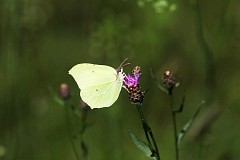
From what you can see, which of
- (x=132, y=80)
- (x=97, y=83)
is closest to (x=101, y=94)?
(x=97, y=83)

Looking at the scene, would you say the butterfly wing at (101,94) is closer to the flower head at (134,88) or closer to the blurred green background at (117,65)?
the flower head at (134,88)

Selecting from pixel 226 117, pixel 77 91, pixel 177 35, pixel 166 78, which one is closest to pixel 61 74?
pixel 77 91

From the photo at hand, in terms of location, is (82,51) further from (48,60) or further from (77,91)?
(77,91)

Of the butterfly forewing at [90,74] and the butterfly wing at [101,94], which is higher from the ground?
the butterfly forewing at [90,74]

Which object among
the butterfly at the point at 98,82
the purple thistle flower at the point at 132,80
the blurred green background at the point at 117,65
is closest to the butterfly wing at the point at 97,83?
the butterfly at the point at 98,82

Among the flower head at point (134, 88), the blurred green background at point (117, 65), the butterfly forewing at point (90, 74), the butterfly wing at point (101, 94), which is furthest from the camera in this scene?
the blurred green background at point (117, 65)

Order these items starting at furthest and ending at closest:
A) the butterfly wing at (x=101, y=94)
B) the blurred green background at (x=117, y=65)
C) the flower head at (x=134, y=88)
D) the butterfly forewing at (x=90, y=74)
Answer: the blurred green background at (x=117, y=65)
the butterfly forewing at (x=90, y=74)
the butterfly wing at (x=101, y=94)
the flower head at (x=134, y=88)

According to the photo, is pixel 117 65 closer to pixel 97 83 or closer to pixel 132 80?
pixel 97 83
